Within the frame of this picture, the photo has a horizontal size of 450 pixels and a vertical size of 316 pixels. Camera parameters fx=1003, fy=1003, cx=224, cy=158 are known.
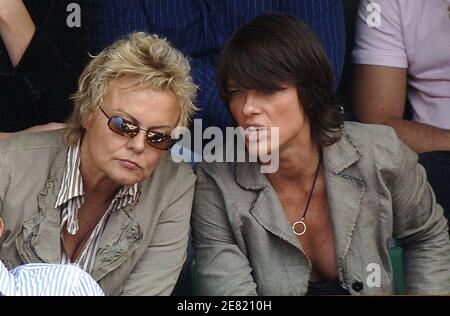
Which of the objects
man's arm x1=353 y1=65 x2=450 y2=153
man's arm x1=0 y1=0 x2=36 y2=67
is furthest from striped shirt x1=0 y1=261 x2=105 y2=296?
man's arm x1=353 y1=65 x2=450 y2=153

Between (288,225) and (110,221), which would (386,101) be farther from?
(110,221)

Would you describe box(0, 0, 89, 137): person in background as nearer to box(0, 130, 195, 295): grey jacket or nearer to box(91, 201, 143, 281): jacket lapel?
box(0, 130, 195, 295): grey jacket

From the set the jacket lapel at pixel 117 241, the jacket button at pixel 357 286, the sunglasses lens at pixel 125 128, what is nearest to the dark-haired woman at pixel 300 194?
the jacket button at pixel 357 286

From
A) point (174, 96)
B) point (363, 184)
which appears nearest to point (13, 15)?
point (174, 96)

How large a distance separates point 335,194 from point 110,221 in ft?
2.25

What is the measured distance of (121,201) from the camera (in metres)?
2.97

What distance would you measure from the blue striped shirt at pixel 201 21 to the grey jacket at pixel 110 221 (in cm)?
62

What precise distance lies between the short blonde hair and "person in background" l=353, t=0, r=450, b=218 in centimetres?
106

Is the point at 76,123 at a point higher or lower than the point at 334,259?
higher

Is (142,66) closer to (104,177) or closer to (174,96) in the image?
(174,96)

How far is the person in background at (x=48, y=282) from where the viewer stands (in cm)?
245

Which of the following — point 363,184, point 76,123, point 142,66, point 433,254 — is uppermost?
point 142,66
